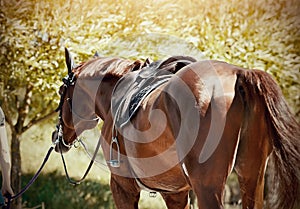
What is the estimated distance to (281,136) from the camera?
5.29 feet

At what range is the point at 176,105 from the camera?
172 centimetres

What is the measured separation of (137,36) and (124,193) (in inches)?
77.8

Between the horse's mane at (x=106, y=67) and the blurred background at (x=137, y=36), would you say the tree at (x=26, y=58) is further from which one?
the horse's mane at (x=106, y=67)

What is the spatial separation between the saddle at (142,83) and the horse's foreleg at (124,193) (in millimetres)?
255

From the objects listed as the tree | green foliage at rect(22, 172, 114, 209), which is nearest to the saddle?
the tree

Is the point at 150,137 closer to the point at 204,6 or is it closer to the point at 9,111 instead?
the point at 204,6

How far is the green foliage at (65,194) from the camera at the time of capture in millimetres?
4867

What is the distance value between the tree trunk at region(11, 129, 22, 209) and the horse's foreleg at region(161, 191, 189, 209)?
7.95 ft

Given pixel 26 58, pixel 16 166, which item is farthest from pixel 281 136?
pixel 16 166

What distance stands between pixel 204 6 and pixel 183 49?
1.27 ft


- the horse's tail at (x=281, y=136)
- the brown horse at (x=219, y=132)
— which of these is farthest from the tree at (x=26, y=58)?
the horse's tail at (x=281, y=136)

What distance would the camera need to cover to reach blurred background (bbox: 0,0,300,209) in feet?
13.0

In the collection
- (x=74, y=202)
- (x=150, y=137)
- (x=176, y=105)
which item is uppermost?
(x=176, y=105)

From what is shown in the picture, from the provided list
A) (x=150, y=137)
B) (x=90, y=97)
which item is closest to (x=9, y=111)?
(x=90, y=97)
